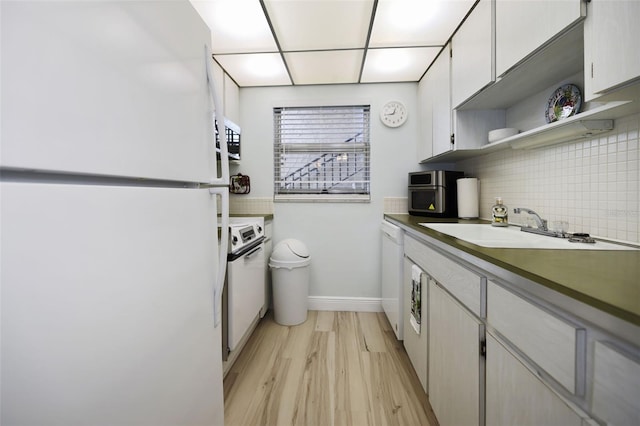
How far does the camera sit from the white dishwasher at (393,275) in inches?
72.5

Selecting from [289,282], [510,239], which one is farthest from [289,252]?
[510,239]

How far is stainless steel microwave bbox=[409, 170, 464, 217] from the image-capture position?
209 centimetres

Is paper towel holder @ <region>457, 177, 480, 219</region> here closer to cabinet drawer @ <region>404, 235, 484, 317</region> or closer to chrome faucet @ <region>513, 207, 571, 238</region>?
chrome faucet @ <region>513, 207, 571, 238</region>

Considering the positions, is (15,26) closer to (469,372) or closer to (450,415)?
(469,372)

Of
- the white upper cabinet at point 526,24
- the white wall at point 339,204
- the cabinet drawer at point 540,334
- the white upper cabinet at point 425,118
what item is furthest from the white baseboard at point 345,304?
the white upper cabinet at point 526,24

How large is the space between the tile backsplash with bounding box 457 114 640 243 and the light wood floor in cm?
122

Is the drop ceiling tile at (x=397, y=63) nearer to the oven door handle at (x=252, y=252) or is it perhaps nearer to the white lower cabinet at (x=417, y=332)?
the white lower cabinet at (x=417, y=332)

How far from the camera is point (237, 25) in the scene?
65.2 inches

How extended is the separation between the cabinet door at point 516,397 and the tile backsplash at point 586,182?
78 centimetres

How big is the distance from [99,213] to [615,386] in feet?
3.23

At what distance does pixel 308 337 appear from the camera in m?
2.08

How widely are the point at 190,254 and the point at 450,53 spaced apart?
206cm

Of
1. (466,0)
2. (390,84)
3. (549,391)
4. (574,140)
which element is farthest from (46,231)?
(390,84)

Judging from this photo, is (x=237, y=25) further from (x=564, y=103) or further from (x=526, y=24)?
(x=564, y=103)
